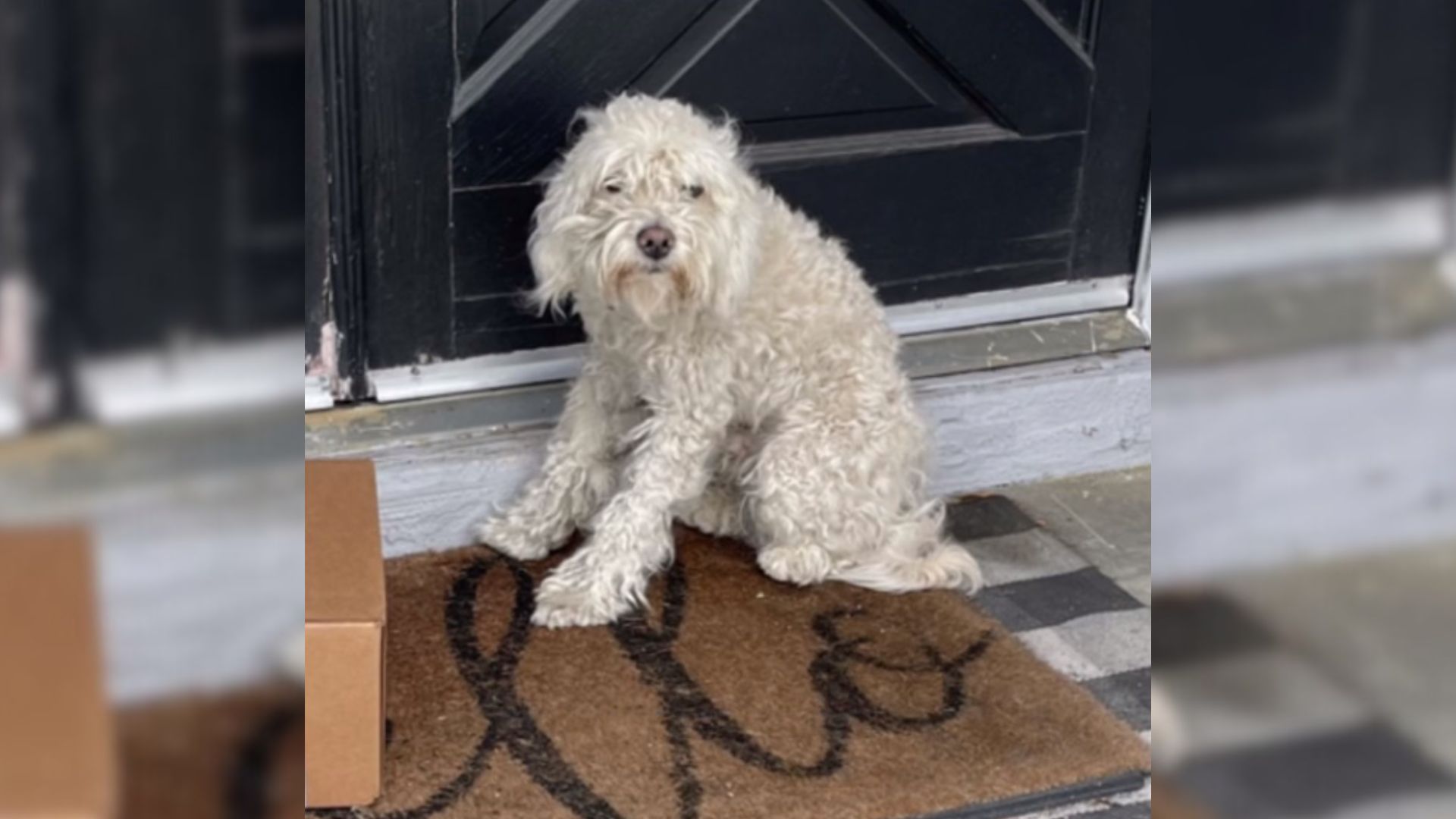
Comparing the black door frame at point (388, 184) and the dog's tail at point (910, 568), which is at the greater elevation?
the black door frame at point (388, 184)

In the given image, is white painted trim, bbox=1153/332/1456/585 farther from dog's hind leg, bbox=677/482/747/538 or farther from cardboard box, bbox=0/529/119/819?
dog's hind leg, bbox=677/482/747/538

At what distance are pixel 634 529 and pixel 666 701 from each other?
1.06 feet

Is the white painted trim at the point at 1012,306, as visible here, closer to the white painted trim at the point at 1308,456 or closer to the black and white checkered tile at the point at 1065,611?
the black and white checkered tile at the point at 1065,611

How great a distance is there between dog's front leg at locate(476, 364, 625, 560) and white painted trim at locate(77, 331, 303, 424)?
2.34m

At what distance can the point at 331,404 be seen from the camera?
121 inches

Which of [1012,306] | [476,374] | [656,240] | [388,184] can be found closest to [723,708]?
[656,240]

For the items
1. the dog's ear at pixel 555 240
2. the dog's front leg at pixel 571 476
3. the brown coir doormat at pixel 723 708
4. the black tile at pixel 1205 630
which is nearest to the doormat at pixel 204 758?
the black tile at pixel 1205 630

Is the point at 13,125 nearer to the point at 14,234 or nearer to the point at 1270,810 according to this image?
the point at 14,234

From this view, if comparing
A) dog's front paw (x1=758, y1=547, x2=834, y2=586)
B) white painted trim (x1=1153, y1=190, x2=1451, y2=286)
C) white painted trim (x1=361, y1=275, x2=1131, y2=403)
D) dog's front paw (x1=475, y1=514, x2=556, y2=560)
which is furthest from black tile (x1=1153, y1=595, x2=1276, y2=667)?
white painted trim (x1=361, y1=275, x2=1131, y2=403)

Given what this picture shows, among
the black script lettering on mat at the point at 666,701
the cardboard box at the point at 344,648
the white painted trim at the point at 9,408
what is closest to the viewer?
the white painted trim at the point at 9,408

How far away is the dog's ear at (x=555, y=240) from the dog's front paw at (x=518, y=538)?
0.47m

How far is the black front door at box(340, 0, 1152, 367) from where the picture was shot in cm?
298

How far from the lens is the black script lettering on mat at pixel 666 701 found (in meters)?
2.46

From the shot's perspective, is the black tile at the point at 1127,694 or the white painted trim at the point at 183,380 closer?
the white painted trim at the point at 183,380
